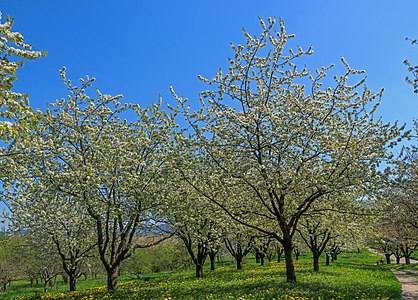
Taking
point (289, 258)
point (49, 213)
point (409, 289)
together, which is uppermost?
point (49, 213)

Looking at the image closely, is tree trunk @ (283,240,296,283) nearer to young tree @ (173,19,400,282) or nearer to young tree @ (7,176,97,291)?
young tree @ (173,19,400,282)

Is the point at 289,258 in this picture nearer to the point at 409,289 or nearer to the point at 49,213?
the point at 409,289

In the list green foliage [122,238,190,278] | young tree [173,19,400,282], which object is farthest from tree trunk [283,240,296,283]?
green foliage [122,238,190,278]

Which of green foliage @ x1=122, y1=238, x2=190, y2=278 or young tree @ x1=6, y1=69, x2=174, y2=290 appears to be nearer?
young tree @ x1=6, y1=69, x2=174, y2=290

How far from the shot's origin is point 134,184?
55.4 feet

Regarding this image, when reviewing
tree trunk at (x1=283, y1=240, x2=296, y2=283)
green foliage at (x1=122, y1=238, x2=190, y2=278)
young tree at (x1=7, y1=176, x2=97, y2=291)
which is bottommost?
green foliage at (x1=122, y1=238, x2=190, y2=278)

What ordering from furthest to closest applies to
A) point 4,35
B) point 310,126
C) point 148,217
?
point 148,217 → point 310,126 → point 4,35

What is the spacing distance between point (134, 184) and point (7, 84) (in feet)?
30.0

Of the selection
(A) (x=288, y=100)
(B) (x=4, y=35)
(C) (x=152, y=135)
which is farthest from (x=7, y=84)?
(A) (x=288, y=100)

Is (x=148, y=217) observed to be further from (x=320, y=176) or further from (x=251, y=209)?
(x=320, y=176)

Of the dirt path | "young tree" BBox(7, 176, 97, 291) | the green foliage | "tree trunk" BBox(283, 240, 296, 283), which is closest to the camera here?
"young tree" BBox(7, 176, 97, 291)

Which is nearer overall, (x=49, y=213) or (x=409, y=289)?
(x=49, y=213)

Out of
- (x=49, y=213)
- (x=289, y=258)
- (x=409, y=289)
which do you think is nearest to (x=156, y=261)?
(x=409, y=289)

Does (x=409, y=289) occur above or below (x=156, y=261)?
above
